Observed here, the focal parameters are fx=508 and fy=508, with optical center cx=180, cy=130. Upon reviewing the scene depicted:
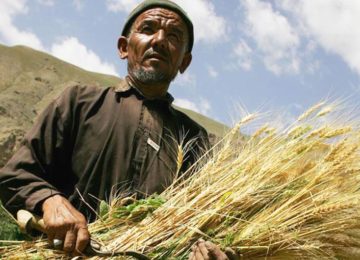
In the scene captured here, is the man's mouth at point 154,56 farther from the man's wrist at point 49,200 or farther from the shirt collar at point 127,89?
the man's wrist at point 49,200

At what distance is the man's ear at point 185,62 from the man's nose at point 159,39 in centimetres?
29

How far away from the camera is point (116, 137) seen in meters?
2.29

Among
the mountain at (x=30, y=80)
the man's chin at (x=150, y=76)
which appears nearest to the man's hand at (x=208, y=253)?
the man's chin at (x=150, y=76)

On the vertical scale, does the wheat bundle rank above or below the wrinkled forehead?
below

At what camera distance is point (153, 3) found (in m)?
2.67

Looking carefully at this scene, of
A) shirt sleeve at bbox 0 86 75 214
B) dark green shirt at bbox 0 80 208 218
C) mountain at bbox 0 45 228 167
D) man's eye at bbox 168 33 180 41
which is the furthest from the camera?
mountain at bbox 0 45 228 167

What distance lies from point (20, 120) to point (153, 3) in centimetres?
4541

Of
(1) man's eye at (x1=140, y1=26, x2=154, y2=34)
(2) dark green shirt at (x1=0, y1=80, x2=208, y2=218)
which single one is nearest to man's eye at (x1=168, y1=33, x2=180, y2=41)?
(1) man's eye at (x1=140, y1=26, x2=154, y2=34)

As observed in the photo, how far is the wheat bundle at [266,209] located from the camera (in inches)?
65.2

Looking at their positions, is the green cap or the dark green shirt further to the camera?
the green cap

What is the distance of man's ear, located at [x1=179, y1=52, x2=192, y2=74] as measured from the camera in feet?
9.23

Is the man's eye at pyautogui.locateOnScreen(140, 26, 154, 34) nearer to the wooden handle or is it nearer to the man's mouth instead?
the man's mouth

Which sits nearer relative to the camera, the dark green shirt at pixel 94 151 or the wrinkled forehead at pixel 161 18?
the dark green shirt at pixel 94 151

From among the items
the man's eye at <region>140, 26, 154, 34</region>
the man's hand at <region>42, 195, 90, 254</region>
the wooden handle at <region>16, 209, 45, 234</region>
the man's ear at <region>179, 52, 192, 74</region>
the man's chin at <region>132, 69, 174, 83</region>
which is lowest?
the wooden handle at <region>16, 209, 45, 234</region>
